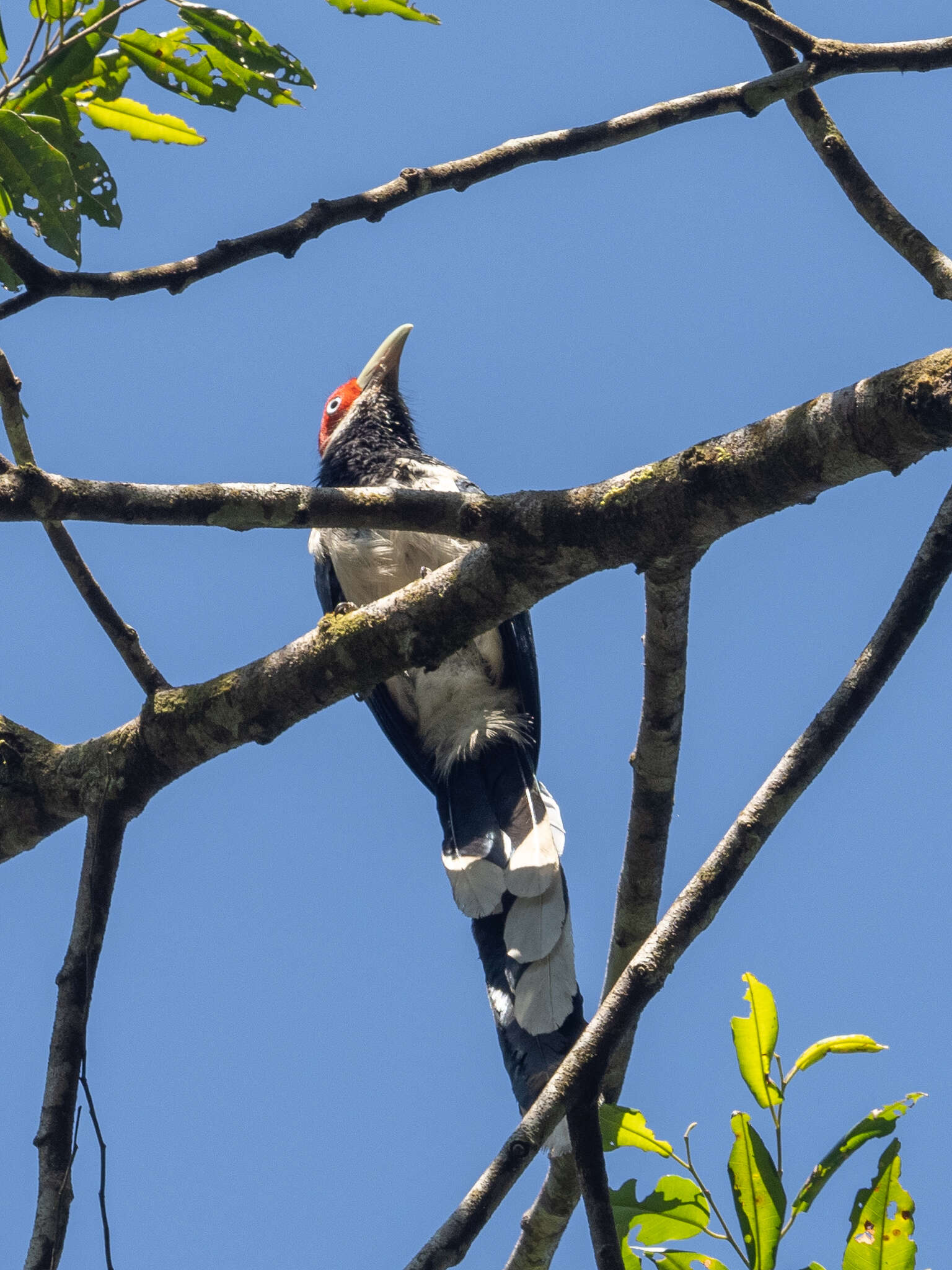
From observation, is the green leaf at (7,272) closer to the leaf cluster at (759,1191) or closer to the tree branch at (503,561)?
the tree branch at (503,561)

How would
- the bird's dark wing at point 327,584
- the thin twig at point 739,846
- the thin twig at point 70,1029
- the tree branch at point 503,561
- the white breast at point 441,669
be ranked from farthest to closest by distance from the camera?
the bird's dark wing at point 327,584 → the white breast at point 441,669 → the thin twig at point 739,846 → the tree branch at point 503,561 → the thin twig at point 70,1029

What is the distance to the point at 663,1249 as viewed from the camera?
2719mm

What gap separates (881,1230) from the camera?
99.7 inches

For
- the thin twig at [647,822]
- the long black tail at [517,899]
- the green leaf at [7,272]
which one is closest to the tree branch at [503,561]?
the thin twig at [647,822]

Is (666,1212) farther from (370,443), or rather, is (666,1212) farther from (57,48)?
(370,443)

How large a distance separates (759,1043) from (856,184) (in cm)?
269

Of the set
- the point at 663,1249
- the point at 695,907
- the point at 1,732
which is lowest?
the point at 663,1249

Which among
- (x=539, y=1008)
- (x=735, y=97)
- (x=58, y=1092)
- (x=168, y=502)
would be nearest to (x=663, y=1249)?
(x=539, y=1008)

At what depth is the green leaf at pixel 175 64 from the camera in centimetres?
289

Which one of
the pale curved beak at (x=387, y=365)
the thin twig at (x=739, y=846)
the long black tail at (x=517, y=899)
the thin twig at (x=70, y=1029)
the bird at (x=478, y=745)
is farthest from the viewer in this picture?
the pale curved beak at (x=387, y=365)

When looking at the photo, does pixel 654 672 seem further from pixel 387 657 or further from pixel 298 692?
pixel 298 692

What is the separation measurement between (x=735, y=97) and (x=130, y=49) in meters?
1.61

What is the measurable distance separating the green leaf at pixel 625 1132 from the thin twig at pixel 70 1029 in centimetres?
118

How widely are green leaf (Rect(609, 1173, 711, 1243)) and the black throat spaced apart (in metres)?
3.67
